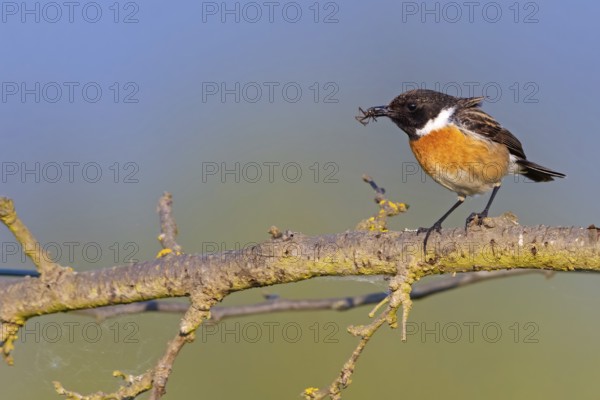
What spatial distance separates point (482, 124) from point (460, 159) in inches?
14.3

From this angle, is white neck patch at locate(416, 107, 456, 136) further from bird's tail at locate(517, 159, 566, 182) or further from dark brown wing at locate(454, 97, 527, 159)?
bird's tail at locate(517, 159, 566, 182)

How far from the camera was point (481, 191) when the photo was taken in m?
5.15

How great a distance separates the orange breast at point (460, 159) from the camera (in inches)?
196

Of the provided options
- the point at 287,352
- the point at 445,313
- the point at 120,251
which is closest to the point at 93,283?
the point at 120,251

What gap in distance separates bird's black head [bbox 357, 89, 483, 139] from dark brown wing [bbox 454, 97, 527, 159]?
0.01m

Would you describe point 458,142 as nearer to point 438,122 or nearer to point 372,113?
point 438,122

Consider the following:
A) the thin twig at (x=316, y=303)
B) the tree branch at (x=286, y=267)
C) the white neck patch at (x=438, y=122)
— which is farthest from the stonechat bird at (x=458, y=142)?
the tree branch at (x=286, y=267)

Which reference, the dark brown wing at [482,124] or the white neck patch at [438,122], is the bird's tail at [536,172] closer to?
the dark brown wing at [482,124]

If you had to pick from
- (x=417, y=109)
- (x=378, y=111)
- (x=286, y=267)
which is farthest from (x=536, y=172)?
(x=286, y=267)

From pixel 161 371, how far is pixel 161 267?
2.06ft

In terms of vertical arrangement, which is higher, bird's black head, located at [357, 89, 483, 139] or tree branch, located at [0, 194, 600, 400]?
bird's black head, located at [357, 89, 483, 139]

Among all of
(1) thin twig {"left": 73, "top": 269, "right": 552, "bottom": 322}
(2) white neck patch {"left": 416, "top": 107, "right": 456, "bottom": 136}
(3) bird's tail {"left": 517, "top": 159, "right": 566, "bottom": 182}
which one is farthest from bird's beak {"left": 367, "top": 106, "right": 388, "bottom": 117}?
(1) thin twig {"left": 73, "top": 269, "right": 552, "bottom": 322}

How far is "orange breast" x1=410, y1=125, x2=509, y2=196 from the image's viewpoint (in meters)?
4.97

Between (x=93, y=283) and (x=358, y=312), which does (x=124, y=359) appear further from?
(x=358, y=312)
